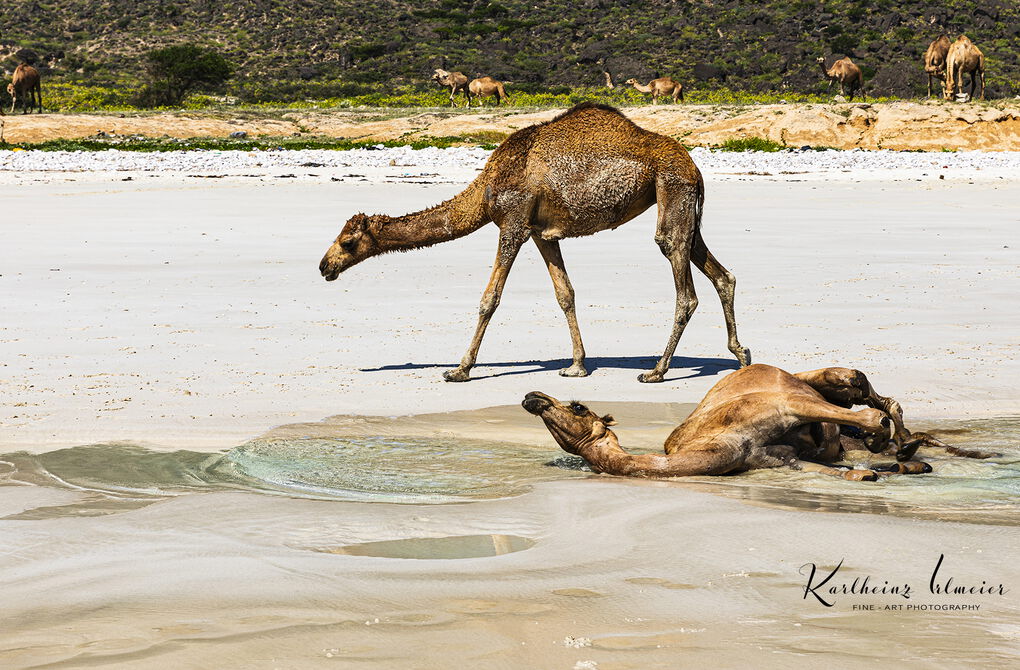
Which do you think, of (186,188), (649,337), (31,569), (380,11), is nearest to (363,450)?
(31,569)

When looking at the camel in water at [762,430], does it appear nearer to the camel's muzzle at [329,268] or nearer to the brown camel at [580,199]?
the brown camel at [580,199]

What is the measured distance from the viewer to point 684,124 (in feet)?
124

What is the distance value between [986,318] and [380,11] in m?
75.4

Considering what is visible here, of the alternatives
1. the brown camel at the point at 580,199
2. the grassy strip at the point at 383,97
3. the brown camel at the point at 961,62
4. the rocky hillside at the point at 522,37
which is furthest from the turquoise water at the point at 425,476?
the rocky hillside at the point at 522,37

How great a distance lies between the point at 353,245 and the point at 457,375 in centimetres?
148

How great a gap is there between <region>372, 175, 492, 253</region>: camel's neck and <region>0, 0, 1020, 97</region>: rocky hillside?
174 feet

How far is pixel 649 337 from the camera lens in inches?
454

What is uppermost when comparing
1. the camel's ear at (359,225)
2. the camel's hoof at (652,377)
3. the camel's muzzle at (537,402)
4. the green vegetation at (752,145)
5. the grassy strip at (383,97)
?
the grassy strip at (383,97)

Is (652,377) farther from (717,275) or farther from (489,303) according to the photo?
(489,303)

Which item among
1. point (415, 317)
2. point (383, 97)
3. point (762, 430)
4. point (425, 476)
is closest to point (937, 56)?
point (383, 97)

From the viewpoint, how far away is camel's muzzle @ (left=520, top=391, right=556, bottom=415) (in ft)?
20.9

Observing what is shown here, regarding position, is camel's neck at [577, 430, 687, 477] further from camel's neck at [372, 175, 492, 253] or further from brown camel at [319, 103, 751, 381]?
camel's neck at [372, 175, 492, 253]

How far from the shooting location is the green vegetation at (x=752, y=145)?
3391 centimetres

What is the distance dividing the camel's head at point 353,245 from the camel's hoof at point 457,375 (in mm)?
1292
